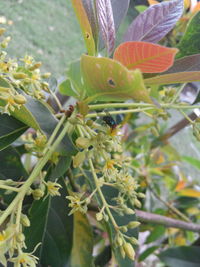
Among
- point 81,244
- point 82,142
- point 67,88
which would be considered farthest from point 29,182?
point 81,244

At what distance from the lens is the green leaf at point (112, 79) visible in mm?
342

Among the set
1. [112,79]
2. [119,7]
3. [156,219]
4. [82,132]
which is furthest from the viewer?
[156,219]

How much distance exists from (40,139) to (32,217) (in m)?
0.20

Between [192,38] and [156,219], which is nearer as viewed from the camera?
[192,38]

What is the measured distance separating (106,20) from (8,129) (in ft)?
0.75

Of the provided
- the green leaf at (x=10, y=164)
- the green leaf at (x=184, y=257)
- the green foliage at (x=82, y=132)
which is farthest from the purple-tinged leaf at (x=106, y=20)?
the green leaf at (x=184, y=257)

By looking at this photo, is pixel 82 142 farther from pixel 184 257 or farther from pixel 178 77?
pixel 184 257

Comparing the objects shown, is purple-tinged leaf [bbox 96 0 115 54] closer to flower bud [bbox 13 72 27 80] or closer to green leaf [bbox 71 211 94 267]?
flower bud [bbox 13 72 27 80]

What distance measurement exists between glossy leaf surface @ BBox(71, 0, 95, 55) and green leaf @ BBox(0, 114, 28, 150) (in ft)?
0.55

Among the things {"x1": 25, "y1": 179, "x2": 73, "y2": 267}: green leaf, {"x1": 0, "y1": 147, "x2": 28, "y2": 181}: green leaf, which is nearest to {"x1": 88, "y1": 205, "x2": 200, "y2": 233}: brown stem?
{"x1": 25, "y1": 179, "x2": 73, "y2": 267}: green leaf

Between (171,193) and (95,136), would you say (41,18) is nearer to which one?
(171,193)

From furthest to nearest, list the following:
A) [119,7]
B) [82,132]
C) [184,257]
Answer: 1. [184,257]
2. [119,7]
3. [82,132]

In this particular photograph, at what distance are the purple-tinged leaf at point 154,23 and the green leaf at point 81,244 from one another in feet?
1.23

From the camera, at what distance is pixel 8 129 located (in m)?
0.54
